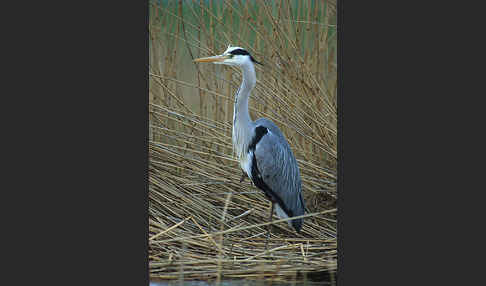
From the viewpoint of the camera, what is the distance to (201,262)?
18.7 feet

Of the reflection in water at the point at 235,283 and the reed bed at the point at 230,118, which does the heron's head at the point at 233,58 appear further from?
the reflection in water at the point at 235,283

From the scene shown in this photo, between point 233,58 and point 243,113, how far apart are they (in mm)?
448

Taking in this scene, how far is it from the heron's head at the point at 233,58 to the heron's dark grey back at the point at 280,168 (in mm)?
504

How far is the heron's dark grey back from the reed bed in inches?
2.3

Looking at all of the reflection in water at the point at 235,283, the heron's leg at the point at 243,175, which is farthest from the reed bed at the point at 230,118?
the reflection in water at the point at 235,283

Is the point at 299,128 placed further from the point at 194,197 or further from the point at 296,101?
the point at 194,197

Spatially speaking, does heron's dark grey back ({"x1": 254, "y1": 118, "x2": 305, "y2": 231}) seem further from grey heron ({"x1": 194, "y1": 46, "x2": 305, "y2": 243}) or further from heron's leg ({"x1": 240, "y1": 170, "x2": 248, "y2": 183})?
heron's leg ({"x1": 240, "y1": 170, "x2": 248, "y2": 183})

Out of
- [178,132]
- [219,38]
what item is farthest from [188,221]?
[219,38]

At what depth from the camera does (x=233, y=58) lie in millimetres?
5727

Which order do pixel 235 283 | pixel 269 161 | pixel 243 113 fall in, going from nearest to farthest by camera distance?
pixel 235 283 < pixel 243 113 < pixel 269 161

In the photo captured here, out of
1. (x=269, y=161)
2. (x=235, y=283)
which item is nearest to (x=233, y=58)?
(x=269, y=161)

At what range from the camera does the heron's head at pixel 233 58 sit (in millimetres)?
5723

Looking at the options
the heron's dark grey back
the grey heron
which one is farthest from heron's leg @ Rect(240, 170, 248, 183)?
the heron's dark grey back

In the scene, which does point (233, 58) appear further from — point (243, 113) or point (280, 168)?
point (280, 168)
